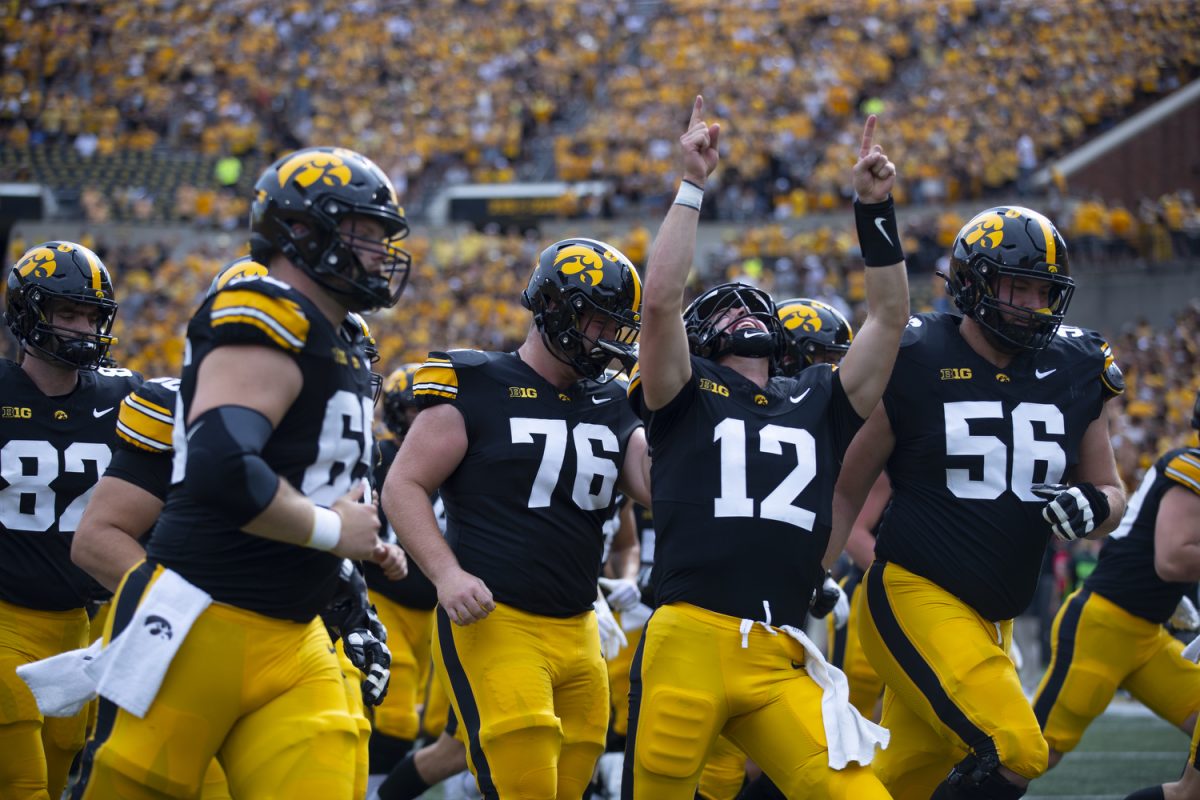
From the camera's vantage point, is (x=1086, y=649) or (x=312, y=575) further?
(x=1086, y=649)

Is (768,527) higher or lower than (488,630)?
higher

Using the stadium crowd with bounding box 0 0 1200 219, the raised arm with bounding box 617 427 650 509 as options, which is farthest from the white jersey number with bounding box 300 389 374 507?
the stadium crowd with bounding box 0 0 1200 219

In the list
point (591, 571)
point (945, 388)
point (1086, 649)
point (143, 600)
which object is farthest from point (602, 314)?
point (1086, 649)

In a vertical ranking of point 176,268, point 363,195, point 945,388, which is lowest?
point 176,268

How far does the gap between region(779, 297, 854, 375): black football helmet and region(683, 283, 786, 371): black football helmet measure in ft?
4.74

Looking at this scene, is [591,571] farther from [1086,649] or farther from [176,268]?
[176,268]

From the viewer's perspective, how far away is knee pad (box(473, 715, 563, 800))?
14.6 feet

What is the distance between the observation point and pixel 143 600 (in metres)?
3.44

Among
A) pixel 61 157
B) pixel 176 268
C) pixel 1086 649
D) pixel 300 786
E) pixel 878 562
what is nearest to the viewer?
pixel 300 786

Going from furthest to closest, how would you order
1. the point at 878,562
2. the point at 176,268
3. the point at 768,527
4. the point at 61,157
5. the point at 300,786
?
the point at 61,157 < the point at 176,268 < the point at 878,562 < the point at 768,527 < the point at 300,786

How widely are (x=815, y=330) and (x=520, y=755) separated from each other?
2.55 meters

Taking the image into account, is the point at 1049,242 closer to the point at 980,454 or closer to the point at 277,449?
the point at 980,454

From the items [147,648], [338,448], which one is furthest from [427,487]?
[147,648]

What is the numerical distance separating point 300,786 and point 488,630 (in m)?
1.27
